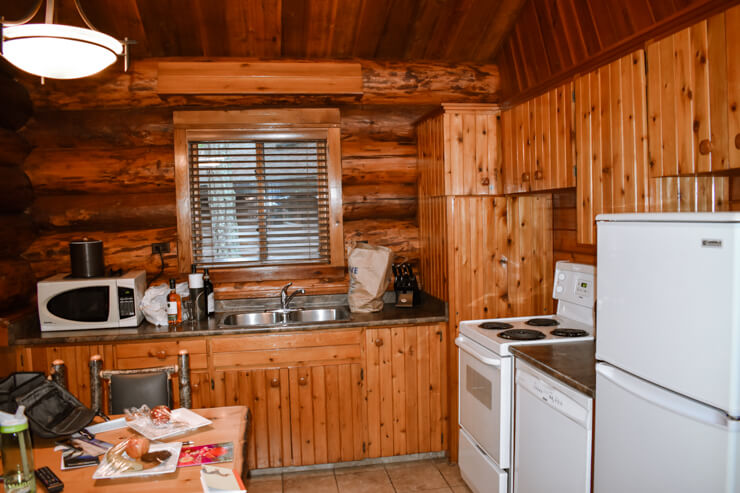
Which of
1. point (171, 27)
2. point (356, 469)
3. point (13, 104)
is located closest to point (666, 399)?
point (356, 469)

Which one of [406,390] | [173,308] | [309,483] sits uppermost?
[173,308]

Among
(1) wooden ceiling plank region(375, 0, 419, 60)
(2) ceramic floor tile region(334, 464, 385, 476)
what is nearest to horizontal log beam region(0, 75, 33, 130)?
(1) wooden ceiling plank region(375, 0, 419, 60)

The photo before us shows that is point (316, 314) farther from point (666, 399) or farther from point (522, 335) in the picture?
point (666, 399)

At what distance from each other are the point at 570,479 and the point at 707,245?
1114mm

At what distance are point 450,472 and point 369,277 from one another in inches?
52.1

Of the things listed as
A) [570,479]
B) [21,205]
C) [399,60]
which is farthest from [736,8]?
[21,205]

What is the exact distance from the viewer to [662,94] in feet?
6.57

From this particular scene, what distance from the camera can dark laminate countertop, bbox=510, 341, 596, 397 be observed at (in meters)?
2.01

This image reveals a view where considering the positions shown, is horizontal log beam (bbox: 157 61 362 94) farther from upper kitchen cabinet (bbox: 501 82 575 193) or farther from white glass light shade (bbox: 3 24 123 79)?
white glass light shade (bbox: 3 24 123 79)

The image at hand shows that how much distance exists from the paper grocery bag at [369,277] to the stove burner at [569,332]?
1.16m

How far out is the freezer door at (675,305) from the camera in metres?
1.34

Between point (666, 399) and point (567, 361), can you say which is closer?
point (666, 399)

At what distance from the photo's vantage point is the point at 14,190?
3311mm

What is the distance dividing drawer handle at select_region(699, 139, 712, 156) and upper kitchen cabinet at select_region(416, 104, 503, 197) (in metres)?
1.54
